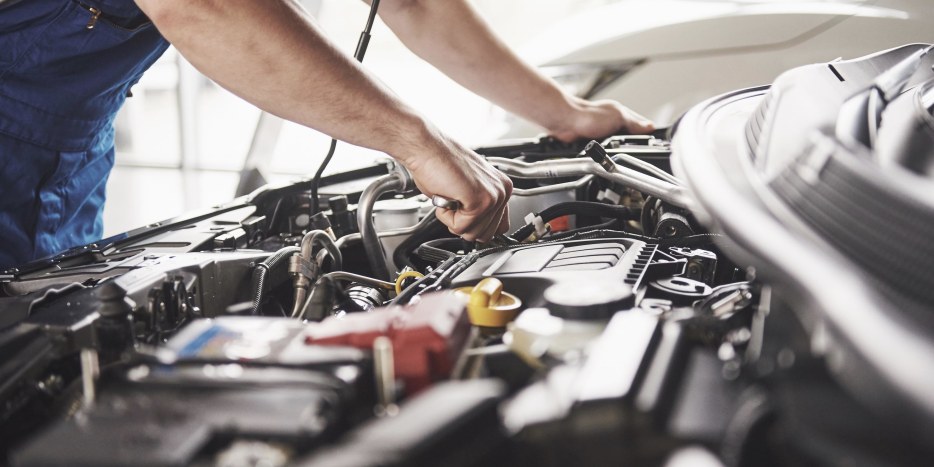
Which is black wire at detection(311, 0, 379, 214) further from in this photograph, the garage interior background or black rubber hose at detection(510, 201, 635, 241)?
the garage interior background

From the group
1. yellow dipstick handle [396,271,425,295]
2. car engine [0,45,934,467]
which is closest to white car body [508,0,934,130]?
car engine [0,45,934,467]

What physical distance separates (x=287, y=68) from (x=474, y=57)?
84 centimetres

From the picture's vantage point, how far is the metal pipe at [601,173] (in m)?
1.11

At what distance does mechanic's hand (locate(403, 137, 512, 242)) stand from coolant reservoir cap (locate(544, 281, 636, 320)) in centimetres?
38

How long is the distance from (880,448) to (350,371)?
339 millimetres

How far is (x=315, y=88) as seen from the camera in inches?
40.2

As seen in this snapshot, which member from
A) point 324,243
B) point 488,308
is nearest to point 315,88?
point 324,243

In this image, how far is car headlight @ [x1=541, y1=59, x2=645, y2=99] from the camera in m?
2.59

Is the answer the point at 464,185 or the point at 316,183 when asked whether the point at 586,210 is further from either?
the point at 316,183

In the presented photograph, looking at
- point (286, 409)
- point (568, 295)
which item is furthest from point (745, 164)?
point (286, 409)

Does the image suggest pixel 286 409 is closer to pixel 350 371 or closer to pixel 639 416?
pixel 350 371

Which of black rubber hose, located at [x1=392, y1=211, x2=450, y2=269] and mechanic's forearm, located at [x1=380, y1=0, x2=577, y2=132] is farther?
mechanic's forearm, located at [x1=380, y1=0, x2=577, y2=132]

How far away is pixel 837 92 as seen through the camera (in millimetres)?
846

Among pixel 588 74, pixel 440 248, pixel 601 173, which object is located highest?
pixel 588 74
